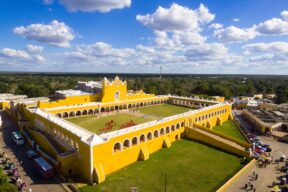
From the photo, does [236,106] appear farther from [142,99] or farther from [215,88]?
[142,99]

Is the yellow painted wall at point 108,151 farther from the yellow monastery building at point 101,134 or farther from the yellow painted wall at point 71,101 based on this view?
the yellow painted wall at point 71,101

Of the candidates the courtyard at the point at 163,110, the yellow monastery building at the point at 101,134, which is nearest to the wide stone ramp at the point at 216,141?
the yellow monastery building at the point at 101,134

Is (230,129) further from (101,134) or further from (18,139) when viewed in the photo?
(18,139)

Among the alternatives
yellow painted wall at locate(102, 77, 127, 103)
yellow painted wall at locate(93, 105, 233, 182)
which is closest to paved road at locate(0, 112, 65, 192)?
yellow painted wall at locate(93, 105, 233, 182)

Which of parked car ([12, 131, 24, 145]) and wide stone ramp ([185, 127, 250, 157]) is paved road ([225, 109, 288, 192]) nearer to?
wide stone ramp ([185, 127, 250, 157])

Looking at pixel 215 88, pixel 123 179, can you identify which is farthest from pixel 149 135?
pixel 215 88

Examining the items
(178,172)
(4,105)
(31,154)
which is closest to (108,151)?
(178,172)
